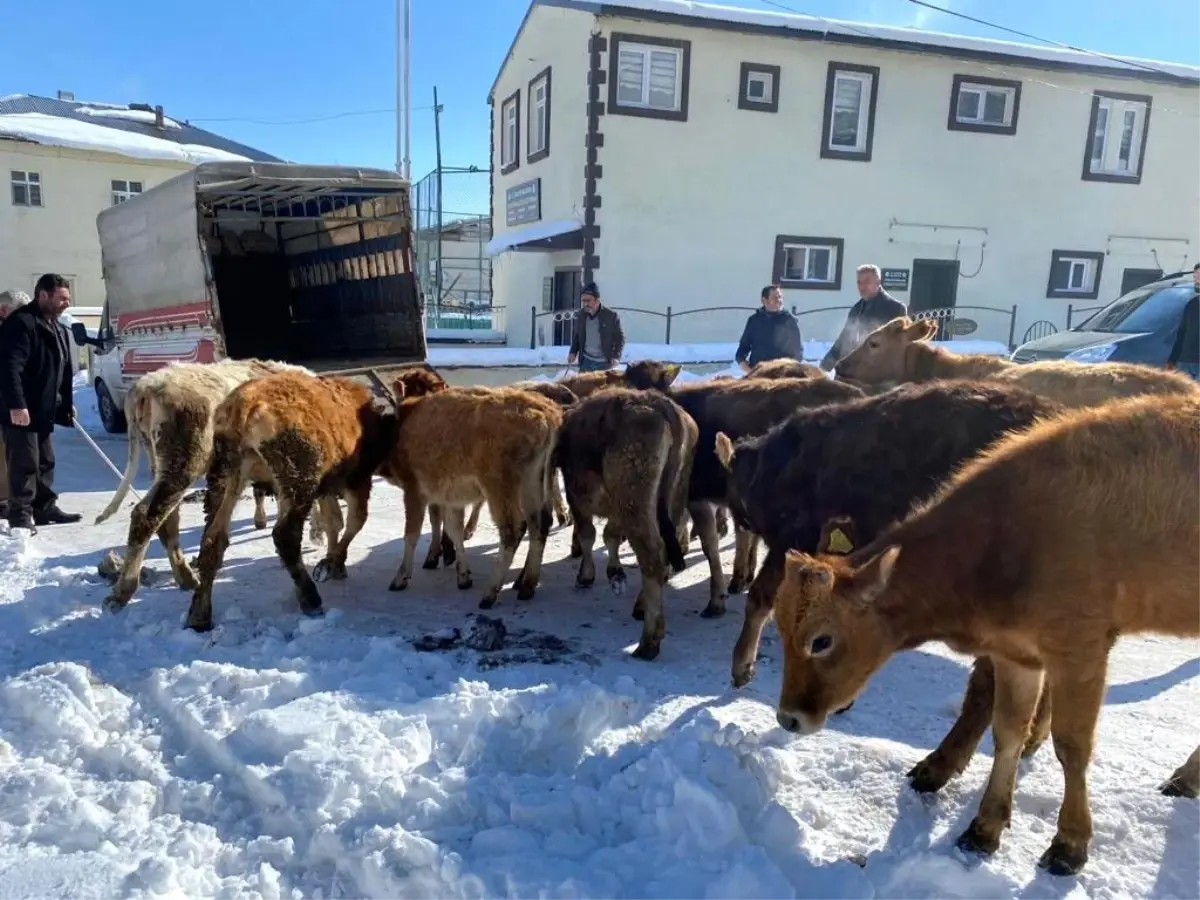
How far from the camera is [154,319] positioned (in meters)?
11.8

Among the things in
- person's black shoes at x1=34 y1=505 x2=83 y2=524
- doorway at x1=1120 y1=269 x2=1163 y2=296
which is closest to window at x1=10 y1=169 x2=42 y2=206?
person's black shoes at x1=34 y1=505 x2=83 y2=524

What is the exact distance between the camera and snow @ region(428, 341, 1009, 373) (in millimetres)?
16264

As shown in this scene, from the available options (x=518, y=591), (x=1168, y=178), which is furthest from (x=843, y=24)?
(x=518, y=591)

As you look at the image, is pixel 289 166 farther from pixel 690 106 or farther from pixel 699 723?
pixel 690 106

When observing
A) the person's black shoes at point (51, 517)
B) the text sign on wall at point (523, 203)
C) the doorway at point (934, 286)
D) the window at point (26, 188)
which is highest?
the window at point (26, 188)

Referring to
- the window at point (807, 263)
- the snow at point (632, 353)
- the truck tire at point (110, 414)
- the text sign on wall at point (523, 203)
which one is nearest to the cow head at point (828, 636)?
the snow at point (632, 353)

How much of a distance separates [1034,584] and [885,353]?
5.18 metres

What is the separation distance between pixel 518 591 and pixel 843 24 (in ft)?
65.9

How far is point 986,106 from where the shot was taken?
2256 centimetres

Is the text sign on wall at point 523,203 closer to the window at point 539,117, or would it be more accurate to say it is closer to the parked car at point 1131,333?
the window at point 539,117

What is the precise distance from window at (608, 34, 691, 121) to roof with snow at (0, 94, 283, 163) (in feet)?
52.4

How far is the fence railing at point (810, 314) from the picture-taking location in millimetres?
20922

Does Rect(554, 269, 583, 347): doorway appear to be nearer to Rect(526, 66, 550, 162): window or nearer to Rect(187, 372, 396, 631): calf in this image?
Rect(526, 66, 550, 162): window

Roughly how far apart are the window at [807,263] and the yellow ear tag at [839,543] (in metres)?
18.9
